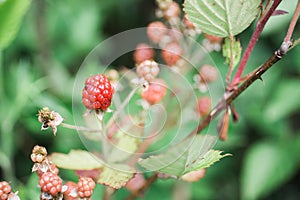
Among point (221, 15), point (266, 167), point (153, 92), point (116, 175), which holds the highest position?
point (221, 15)

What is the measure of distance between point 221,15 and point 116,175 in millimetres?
351

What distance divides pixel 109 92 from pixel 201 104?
376 millimetres

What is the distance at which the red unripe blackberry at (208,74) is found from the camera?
3.95 ft

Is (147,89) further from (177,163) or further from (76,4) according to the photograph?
(76,4)

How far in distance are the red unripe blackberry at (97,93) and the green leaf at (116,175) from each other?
13 centimetres

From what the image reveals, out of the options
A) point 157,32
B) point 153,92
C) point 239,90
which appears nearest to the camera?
point 239,90

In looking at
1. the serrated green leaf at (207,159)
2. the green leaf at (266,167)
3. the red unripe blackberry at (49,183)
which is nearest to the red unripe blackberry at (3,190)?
the red unripe blackberry at (49,183)

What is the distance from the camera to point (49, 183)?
85cm

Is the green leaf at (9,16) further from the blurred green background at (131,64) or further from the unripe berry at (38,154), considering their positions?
the unripe berry at (38,154)

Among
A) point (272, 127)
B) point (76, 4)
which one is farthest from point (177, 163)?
point (76, 4)

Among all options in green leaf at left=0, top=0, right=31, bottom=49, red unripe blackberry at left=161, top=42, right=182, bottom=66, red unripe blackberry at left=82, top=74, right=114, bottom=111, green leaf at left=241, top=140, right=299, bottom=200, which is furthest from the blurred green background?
red unripe blackberry at left=82, top=74, right=114, bottom=111

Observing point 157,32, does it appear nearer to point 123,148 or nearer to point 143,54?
point 143,54

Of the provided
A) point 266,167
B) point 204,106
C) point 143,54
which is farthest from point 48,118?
point 266,167

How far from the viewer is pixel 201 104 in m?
1.25
